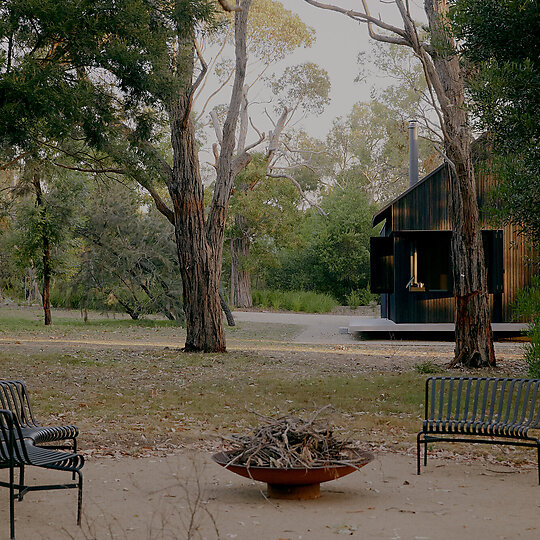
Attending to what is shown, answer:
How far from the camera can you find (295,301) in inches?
Result: 1540

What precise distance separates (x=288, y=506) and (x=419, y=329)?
15.4 m

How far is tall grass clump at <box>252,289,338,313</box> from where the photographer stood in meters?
38.5

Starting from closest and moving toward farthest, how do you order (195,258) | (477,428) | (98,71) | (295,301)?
(477,428) → (98,71) → (195,258) → (295,301)

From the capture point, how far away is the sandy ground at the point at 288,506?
15.4ft

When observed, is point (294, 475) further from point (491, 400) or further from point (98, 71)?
point (98, 71)

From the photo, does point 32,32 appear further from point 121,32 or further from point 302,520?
point 302,520

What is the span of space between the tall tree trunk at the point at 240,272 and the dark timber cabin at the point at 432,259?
67.7 feet

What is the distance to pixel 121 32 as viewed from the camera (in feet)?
34.9

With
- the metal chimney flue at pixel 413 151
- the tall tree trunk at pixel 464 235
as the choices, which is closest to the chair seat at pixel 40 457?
the tall tree trunk at pixel 464 235

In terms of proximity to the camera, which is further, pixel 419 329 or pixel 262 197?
pixel 262 197

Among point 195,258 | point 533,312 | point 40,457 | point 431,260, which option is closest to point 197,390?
point 533,312

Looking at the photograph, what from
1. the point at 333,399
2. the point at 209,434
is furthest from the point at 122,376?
the point at 209,434

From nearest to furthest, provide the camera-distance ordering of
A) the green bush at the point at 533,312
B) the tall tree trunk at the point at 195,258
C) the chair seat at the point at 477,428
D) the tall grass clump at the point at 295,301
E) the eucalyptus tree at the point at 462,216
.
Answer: the chair seat at the point at 477,428, the green bush at the point at 533,312, the eucalyptus tree at the point at 462,216, the tall tree trunk at the point at 195,258, the tall grass clump at the point at 295,301

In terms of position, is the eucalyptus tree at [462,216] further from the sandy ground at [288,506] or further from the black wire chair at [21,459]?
the black wire chair at [21,459]
